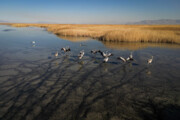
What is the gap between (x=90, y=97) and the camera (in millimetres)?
7043

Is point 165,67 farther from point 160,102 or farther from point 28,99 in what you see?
point 28,99

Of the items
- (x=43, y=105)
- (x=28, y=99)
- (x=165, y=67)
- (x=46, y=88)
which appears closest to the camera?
(x=43, y=105)

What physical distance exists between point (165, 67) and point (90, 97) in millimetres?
7598

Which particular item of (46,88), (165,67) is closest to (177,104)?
(165,67)

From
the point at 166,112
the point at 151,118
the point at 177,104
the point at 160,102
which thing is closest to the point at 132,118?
the point at 151,118

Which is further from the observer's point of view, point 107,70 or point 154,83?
point 107,70

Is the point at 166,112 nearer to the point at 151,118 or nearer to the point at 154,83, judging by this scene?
the point at 151,118

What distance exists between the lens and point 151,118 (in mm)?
5613

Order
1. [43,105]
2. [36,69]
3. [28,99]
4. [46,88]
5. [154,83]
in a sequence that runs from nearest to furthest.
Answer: [43,105], [28,99], [46,88], [154,83], [36,69]

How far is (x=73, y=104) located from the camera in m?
6.47

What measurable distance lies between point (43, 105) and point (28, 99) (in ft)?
3.22

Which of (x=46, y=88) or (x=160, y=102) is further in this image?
(x=46, y=88)

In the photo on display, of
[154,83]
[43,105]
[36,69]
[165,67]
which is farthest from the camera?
[165,67]

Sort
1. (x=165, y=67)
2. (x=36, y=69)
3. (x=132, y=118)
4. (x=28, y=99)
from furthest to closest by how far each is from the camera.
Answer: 1. (x=165, y=67)
2. (x=36, y=69)
3. (x=28, y=99)
4. (x=132, y=118)
